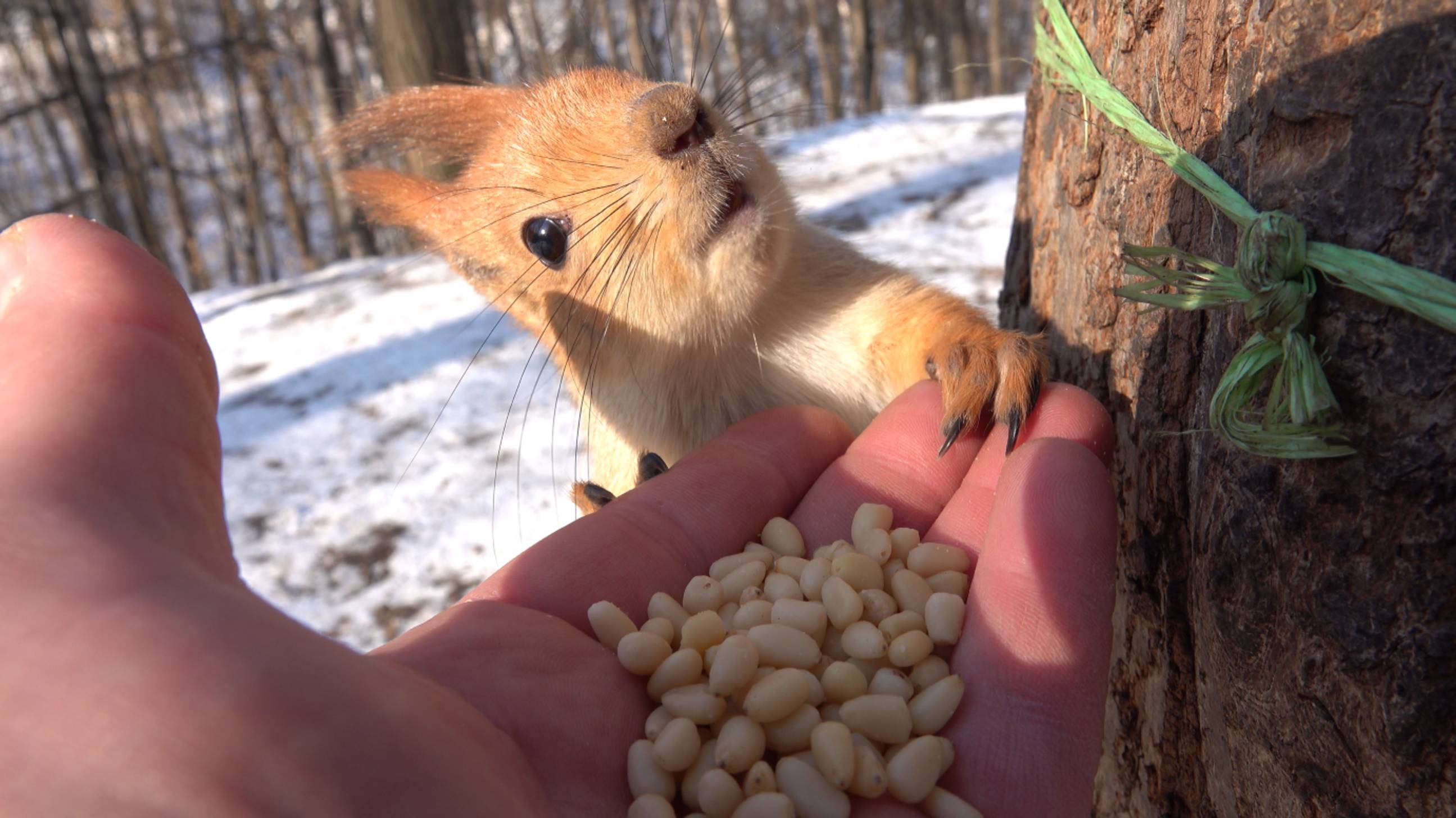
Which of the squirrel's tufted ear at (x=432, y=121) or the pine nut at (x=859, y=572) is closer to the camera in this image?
the pine nut at (x=859, y=572)

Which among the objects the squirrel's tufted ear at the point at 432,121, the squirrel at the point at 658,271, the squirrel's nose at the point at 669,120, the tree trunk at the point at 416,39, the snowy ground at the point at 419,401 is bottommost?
the snowy ground at the point at 419,401

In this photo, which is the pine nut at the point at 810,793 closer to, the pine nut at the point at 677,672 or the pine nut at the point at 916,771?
the pine nut at the point at 916,771

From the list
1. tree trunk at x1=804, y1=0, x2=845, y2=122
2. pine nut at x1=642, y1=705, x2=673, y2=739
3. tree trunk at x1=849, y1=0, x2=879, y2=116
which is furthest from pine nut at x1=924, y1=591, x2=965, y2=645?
tree trunk at x1=849, y1=0, x2=879, y2=116

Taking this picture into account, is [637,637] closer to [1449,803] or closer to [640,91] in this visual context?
[1449,803]

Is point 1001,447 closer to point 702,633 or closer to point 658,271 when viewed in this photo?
point 702,633

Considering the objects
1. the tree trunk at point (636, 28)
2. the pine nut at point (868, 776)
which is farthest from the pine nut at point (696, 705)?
the tree trunk at point (636, 28)
